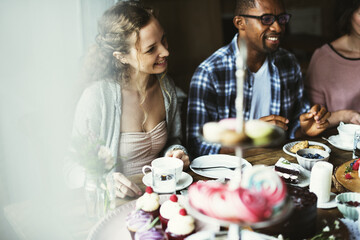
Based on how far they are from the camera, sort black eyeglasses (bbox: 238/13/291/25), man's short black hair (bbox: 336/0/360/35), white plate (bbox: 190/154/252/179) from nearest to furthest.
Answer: white plate (bbox: 190/154/252/179) < black eyeglasses (bbox: 238/13/291/25) < man's short black hair (bbox: 336/0/360/35)

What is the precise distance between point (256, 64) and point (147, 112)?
0.82 meters

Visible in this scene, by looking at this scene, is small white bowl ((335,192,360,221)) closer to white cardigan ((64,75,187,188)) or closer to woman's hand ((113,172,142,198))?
woman's hand ((113,172,142,198))

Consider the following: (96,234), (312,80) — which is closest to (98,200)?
(96,234)

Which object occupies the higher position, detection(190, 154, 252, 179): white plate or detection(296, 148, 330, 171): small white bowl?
detection(296, 148, 330, 171): small white bowl

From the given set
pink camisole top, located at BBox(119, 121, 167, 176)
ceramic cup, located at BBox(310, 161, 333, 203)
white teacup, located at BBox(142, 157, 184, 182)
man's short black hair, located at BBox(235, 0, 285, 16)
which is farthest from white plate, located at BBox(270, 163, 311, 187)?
man's short black hair, located at BBox(235, 0, 285, 16)

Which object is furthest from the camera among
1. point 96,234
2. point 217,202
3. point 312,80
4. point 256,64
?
point 312,80

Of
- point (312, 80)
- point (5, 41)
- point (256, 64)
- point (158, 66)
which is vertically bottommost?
point (312, 80)

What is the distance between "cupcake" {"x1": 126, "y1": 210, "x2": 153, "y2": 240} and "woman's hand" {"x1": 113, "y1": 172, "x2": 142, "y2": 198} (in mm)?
222

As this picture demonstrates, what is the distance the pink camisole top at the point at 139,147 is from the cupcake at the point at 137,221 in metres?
0.68

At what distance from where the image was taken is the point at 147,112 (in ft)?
6.08

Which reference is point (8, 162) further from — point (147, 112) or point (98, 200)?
point (147, 112)

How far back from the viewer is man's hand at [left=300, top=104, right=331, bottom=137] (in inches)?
74.0

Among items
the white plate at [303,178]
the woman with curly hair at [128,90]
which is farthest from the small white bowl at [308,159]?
the woman with curly hair at [128,90]

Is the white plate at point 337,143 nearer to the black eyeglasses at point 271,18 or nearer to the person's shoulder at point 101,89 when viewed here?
the black eyeglasses at point 271,18
